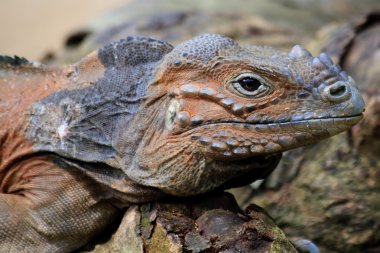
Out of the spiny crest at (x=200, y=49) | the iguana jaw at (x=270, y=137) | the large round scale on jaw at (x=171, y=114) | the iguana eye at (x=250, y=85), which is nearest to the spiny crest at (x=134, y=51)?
the spiny crest at (x=200, y=49)

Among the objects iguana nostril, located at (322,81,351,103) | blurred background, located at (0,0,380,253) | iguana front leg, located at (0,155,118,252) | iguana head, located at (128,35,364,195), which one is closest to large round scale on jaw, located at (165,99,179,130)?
iguana head, located at (128,35,364,195)

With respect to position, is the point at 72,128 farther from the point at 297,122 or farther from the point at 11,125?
the point at 297,122

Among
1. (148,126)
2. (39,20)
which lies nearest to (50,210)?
(148,126)

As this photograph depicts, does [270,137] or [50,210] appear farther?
[50,210]

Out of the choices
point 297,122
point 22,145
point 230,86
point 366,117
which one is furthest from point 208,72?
point 366,117

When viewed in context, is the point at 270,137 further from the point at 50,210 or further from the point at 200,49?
the point at 50,210
